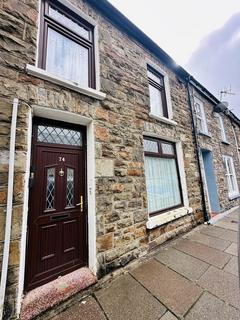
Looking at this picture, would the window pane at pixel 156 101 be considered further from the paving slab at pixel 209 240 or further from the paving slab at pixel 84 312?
the paving slab at pixel 84 312

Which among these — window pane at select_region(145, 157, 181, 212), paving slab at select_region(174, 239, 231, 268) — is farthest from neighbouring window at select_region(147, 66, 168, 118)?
paving slab at select_region(174, 239, 231, 268)

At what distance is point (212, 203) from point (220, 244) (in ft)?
10.1

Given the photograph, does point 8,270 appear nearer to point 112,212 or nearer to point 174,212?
point 112,212

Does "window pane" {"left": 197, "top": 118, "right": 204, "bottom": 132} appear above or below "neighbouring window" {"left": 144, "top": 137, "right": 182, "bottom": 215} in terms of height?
above

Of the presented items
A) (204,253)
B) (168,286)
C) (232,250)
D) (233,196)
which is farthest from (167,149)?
(233,196)

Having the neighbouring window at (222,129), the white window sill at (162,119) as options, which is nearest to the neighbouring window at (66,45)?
the white window sill at (162,119)

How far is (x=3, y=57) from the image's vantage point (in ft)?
6.92

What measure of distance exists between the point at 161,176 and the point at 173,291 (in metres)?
2.50

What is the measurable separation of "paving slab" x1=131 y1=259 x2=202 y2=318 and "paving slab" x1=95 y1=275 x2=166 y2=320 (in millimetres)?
120

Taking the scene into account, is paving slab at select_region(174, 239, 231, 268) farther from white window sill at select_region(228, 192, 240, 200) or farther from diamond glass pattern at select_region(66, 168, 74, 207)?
white window sill at select_region(228, 192, 240, 200)

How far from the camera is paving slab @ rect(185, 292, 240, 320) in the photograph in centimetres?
180

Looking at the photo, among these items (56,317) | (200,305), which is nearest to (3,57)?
(56,317)

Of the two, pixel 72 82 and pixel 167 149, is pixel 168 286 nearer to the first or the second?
pixel 167 149

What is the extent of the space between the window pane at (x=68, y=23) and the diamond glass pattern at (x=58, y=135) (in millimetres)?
2163
